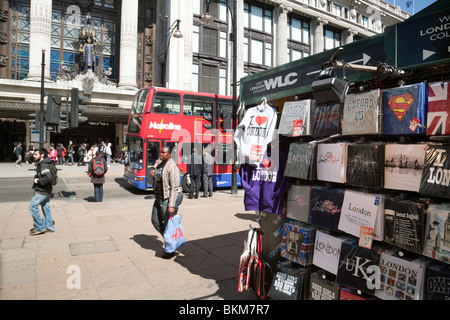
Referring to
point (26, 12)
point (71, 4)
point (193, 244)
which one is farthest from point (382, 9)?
point (193, 244)

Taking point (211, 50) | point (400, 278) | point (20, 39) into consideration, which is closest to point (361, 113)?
point (400, 278)

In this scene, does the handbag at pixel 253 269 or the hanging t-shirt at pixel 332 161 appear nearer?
the hanging t-shirt at pixel 332 161

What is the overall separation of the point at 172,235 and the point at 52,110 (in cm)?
761

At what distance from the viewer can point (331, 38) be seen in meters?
41.6

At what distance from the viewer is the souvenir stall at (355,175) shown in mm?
2588

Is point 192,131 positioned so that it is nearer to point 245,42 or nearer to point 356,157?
point 356,157

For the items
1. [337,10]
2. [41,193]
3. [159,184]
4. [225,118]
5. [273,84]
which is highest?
[337,10]

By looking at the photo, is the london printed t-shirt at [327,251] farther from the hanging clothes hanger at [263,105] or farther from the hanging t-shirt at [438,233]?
the hanging clothes hanger at [263,105]

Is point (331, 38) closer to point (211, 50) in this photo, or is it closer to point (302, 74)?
point (211, 50)

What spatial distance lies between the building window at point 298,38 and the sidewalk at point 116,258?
107 ft

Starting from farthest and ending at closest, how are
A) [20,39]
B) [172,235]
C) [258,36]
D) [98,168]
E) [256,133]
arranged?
[258,36], [20,39], [98,168], [172,235], [256,133]

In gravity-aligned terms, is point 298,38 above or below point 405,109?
above

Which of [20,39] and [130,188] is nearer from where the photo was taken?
[130,188]

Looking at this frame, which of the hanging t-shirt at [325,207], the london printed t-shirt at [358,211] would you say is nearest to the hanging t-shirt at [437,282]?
the london printed t-shirt at [358,211]
